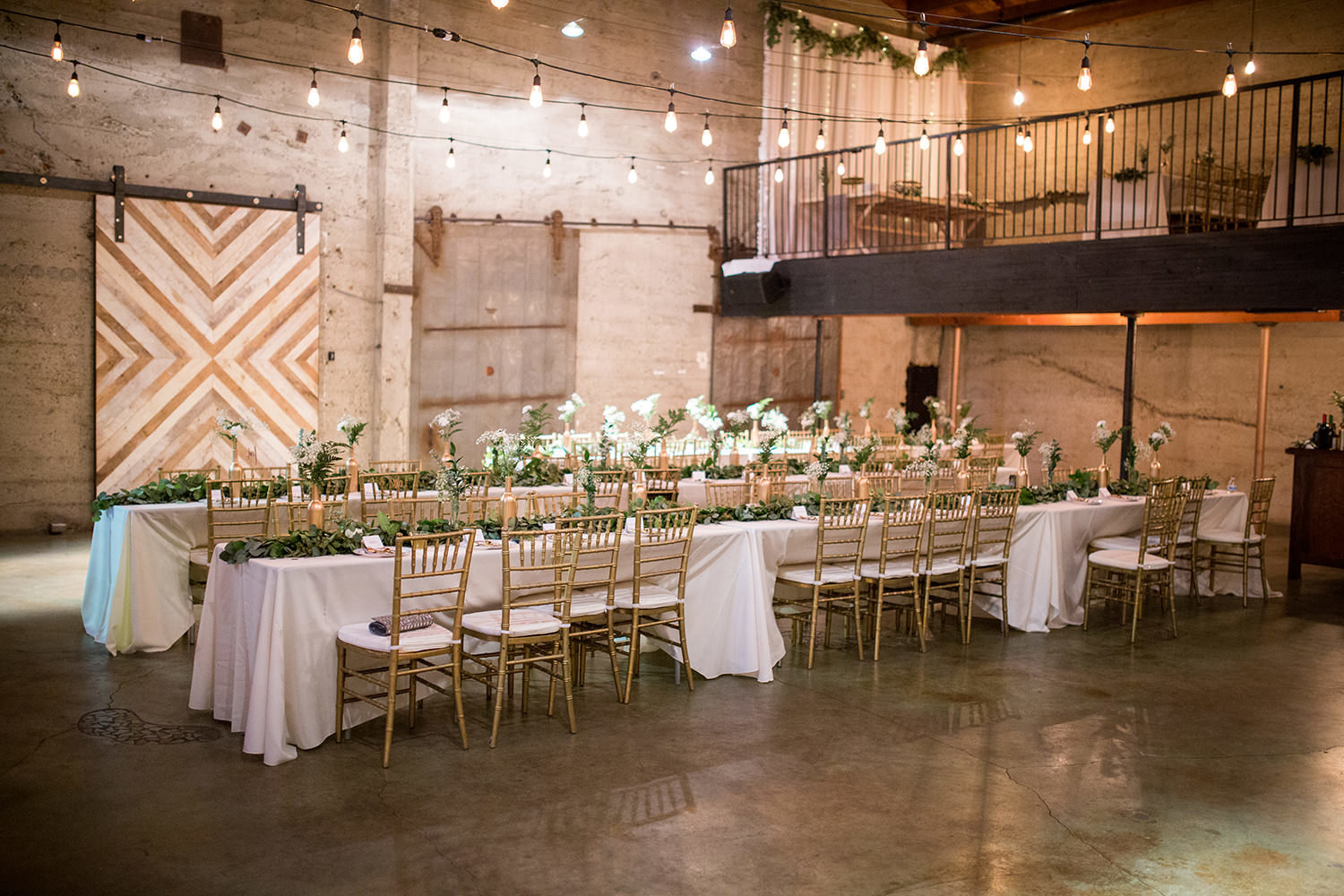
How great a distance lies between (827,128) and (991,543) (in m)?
8.72

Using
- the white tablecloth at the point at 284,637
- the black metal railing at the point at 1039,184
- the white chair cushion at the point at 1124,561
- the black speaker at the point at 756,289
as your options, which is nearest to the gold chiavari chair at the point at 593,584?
Answer: the white tablecloth at the point at 284,637

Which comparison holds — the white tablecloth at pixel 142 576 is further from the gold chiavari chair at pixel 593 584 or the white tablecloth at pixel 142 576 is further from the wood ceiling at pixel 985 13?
the wood ceiling at pixel 985 13

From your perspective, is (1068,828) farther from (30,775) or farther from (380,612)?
(30,775)

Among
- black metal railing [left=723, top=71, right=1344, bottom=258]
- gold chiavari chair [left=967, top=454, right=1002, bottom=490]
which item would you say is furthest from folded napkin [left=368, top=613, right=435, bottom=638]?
black metal railing [left=723, top=71, right=1344, bottom=258]

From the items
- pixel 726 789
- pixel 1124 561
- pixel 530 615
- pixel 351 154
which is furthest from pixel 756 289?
pixel 726 789

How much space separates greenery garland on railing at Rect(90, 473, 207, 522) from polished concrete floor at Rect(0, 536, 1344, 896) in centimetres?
82

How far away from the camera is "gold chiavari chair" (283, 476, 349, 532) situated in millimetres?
6320

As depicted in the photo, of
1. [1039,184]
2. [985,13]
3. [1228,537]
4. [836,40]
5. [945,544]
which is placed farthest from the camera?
[985,13]

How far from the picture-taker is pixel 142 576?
21.5ft

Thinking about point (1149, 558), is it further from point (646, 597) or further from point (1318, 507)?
point (646, 597)

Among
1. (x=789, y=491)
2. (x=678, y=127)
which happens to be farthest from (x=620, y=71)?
(x=789, y=491)

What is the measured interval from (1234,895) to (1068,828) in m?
0.63

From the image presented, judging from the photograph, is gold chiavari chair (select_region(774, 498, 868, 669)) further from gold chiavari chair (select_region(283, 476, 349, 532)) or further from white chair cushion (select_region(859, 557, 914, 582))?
gold chiavari chair (select_region(283, 476, 349, 532))

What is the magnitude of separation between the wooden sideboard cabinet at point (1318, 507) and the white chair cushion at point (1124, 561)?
8.15 feet
